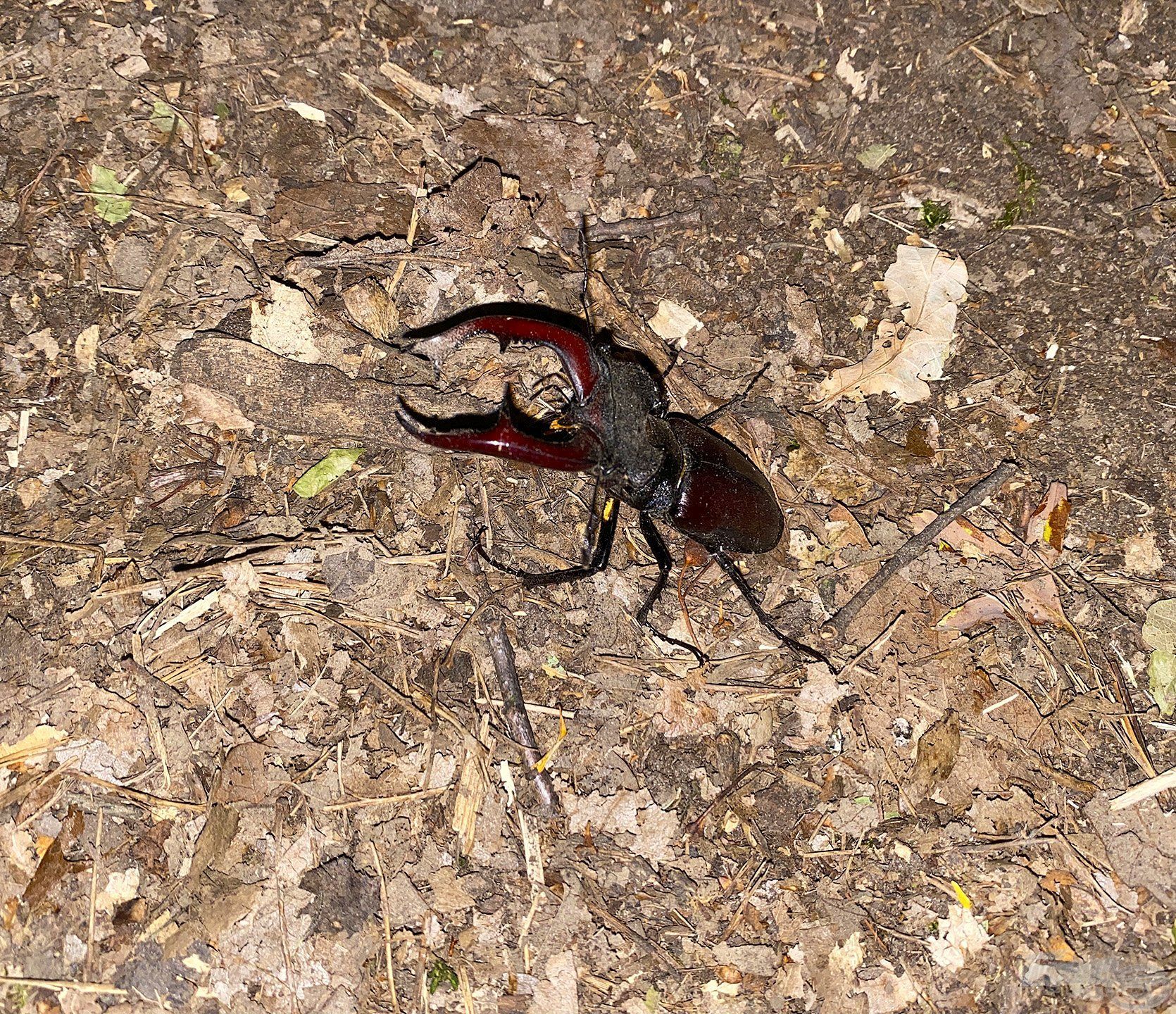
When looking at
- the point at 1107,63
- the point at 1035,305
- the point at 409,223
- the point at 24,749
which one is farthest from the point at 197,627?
the point at 1107,63

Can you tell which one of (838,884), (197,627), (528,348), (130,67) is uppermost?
(130,67)

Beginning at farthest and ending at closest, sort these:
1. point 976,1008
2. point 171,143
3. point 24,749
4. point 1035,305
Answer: point 1035,305, point 171,143, point 976,1008, point 24,749

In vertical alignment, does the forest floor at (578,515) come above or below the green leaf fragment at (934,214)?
below

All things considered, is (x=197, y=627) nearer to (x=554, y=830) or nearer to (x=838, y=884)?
(x=554, y=830)

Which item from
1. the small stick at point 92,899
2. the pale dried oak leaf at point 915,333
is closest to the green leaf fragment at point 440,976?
the small stick at point 92,899

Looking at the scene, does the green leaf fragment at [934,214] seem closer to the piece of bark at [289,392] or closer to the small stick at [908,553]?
the small stick at [908,553]

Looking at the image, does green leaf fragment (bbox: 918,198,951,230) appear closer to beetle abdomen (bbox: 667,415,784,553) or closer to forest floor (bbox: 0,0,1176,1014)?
forest floor (bbox: 0,0,1176,1014)

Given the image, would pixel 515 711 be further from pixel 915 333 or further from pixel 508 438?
pixel 915 333

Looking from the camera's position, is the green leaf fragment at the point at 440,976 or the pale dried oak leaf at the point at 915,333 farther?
the pale dried oak leaf at the point at 915,333
